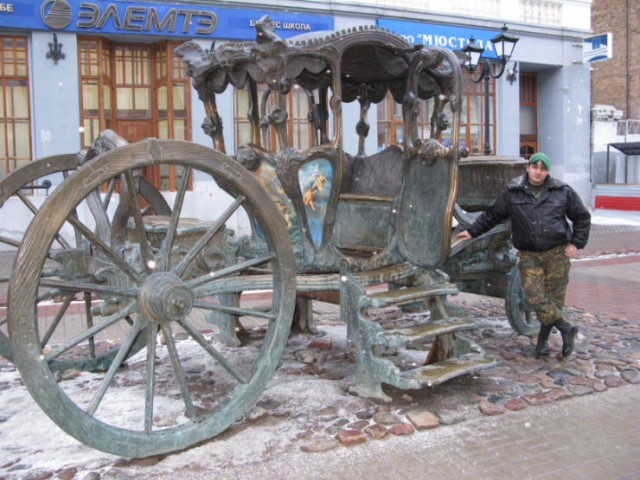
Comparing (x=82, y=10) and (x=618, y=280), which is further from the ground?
(x=82, y=10)

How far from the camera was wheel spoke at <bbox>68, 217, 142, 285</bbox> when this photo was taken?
3.24m

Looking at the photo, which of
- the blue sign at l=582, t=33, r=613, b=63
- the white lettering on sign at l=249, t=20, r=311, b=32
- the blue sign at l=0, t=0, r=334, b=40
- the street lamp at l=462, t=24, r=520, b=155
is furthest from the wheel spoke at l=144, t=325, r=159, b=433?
the blue sign at l=582, t=33, r=613, b=63

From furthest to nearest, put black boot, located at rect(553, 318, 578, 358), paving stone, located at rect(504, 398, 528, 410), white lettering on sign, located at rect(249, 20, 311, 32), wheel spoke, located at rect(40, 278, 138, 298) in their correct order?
1. white lettering on sign, located at rect(249, 20, 311, 32)
2. black boot, located at rect(553, 318, 578, 358)
3. paving stone, located at rect(504, 398, 528, 410)
4. wheel spoke, located at rect(40, 278, 138, 298)

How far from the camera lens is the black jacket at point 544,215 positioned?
491 cm

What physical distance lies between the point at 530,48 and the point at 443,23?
265 centimetres

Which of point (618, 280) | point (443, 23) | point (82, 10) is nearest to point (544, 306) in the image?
point (618, 280)

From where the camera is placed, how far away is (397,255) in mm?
4938

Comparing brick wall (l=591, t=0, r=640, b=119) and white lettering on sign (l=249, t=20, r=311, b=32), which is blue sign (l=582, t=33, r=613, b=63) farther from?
brick wall (l=591, t=0, r=640, b=119)

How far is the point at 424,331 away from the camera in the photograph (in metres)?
4.29

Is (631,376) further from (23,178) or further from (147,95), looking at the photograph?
(147,95)

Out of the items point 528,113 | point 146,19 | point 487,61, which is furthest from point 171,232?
point 528,113

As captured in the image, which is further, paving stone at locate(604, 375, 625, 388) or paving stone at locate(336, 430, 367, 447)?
paving stone at locate(604, 375, 625, 388)

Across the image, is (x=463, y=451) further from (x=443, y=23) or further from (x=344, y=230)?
(x=443, y=23)

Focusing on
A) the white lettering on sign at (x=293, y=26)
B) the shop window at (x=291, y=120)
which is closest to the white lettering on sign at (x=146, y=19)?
the white lettering on sign at (x=293, y=26)
